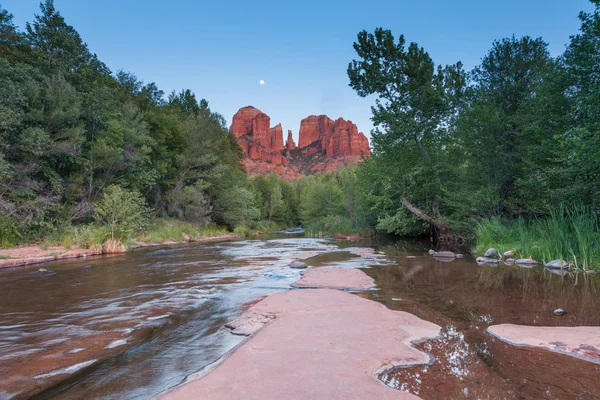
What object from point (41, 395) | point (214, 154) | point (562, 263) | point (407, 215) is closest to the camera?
point (41, 395)

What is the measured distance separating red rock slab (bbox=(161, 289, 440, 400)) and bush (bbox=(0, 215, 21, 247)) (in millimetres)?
16008

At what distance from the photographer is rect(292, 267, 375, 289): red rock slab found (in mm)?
6500

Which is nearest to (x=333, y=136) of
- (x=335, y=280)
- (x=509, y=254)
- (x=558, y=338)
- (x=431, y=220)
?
(x=431, y=220)

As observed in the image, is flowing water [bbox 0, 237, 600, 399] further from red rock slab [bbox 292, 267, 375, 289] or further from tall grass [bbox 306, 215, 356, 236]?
tall grass [bbox 306, 215, 356, 236]

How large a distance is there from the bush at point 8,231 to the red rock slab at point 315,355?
52.5 ft

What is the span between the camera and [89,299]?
5805 mm

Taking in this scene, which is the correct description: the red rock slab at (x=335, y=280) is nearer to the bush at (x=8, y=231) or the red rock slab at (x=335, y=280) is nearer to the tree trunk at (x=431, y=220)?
the tree trunk at (x=431, y=220)

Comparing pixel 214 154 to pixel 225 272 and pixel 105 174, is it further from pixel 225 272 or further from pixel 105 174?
pixel 225 272

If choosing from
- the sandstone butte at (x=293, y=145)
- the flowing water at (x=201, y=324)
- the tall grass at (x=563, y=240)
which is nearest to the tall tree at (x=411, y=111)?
the tall grass at (x=563, y=240)

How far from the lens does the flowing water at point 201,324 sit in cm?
252

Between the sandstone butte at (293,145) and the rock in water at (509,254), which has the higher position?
the sandstone butte at (293,145)

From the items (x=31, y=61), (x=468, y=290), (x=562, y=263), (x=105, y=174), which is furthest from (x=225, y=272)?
(x=31, y=61)

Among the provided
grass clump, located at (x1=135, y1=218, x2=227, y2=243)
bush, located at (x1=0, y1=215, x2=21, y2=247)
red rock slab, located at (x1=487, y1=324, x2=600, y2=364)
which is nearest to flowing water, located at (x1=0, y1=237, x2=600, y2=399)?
red rock slab, located at (x1=487, y1=324, x2=600, y2=364)

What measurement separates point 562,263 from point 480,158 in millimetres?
7721
